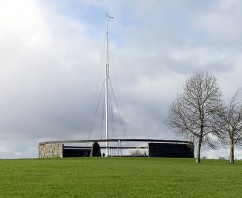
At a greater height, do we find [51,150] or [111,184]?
[51,150]

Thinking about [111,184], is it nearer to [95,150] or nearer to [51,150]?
[95,150]

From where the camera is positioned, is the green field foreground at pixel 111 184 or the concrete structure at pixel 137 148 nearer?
the green field foreground at pixel 111 184

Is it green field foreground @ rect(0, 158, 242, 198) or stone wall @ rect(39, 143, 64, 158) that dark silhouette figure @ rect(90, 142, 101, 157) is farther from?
green field foreground @ rect(0, 158, 242, 198)

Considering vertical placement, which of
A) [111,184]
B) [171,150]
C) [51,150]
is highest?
[51,150]

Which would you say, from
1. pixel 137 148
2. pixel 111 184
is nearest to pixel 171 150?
pixel 137 148

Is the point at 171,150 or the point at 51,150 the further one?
the point at 51,150

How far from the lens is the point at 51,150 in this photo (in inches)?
2039

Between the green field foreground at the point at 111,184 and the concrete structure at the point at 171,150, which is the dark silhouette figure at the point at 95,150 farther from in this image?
the green field foreground at the point at 111,184

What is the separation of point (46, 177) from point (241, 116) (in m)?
34.0

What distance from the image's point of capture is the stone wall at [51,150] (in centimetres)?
5022

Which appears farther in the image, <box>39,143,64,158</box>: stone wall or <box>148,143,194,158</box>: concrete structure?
<box>39,143,64,158</box>: stone wall

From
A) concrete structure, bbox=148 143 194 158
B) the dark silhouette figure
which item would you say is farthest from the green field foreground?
the dark silhouette figure

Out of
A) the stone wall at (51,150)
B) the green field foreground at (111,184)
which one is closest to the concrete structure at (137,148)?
the stone wall at (51,150)

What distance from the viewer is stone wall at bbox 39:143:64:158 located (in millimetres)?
50219
